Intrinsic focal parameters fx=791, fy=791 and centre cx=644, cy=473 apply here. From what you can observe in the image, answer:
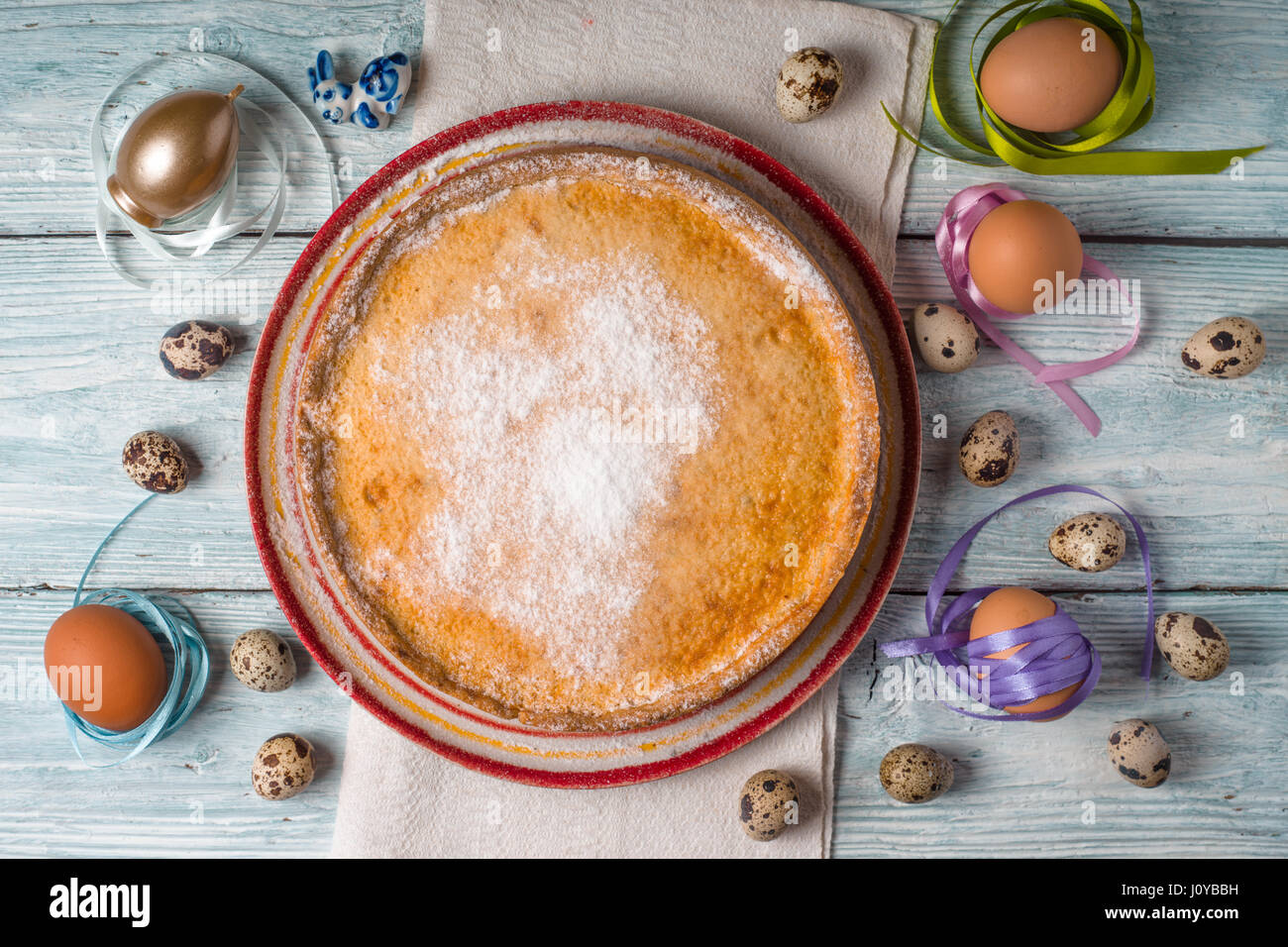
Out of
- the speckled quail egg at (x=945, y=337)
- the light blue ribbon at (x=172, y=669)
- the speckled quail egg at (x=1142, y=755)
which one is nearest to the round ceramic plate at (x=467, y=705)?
the speckled quail egg at (x=945, y=337)

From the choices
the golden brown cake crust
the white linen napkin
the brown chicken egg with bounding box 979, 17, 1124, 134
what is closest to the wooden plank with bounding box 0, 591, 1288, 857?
the white linen napkin

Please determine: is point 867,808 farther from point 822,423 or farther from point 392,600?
point 392,600

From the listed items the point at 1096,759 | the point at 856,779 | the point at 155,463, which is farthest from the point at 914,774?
the point at 155,463

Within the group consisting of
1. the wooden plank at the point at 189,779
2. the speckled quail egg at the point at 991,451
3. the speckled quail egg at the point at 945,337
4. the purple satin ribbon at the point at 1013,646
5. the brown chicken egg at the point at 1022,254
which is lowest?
the wooden plank at the point at 189,779

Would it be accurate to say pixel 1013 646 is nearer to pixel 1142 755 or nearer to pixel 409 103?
pixel 1142 755

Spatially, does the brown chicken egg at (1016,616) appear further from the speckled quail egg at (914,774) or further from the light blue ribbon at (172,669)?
the light blue ribbon at (172,669)
